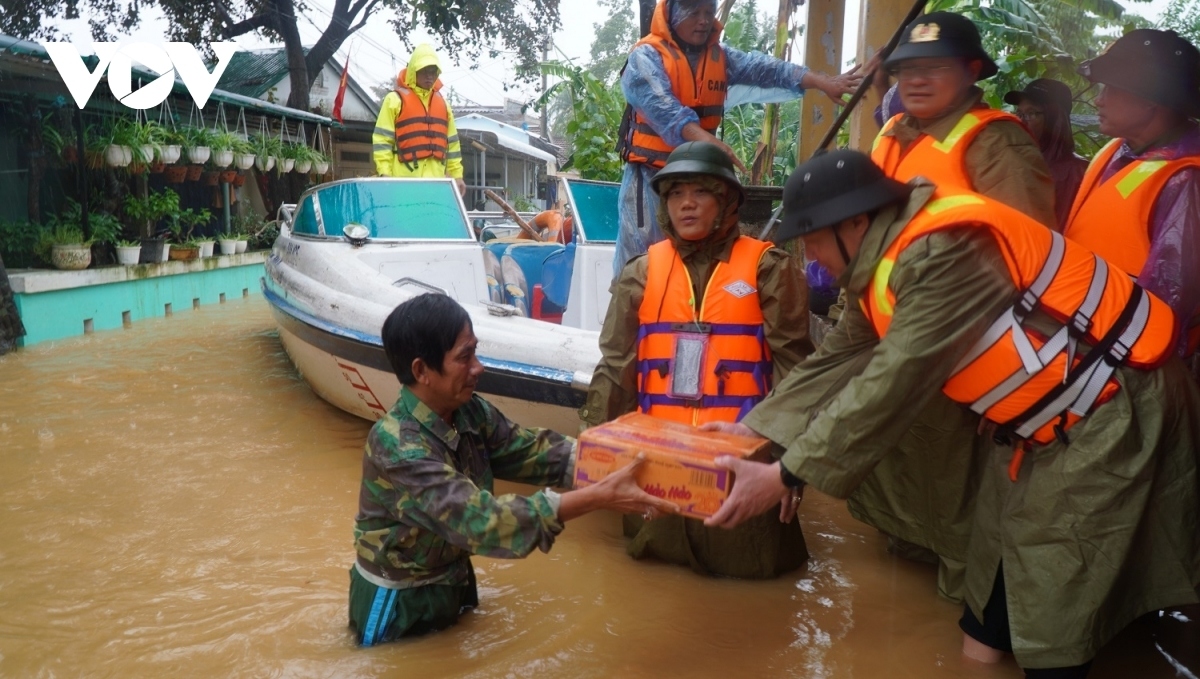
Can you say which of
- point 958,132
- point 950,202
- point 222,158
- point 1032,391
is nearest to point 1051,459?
point 1032,391

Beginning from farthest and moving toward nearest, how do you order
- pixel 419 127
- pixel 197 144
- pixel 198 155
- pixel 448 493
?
pixel 197 144, pixel 198 155, pixel 419 127, pixel 448 493

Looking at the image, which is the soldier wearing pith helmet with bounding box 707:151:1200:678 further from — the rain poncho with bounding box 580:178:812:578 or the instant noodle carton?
the rain poncho with bounding box 580:178:812:578

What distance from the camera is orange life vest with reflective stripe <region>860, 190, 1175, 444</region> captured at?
7.80 feet

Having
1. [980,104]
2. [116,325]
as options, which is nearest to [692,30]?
[980,104]

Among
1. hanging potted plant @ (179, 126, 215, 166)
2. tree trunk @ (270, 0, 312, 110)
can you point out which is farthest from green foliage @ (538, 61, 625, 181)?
tree trunk @ (270, 0, 312, 110)

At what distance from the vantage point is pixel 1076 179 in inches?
155

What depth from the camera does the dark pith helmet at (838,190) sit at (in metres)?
2.48

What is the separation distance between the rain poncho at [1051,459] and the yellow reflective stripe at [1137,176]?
646 millimetres

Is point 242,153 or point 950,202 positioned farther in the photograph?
point 242,153

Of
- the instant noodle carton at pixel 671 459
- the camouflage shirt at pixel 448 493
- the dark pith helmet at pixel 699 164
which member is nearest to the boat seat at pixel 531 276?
the dark pith helmet at pixel 699 164

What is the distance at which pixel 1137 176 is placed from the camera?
2869 mm

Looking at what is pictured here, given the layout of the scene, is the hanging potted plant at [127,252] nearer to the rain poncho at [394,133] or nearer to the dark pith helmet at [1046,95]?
the rain poncho at [394,133]

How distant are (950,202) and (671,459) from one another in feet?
3.27

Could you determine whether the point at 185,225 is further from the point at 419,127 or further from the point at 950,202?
the point at 950,202
